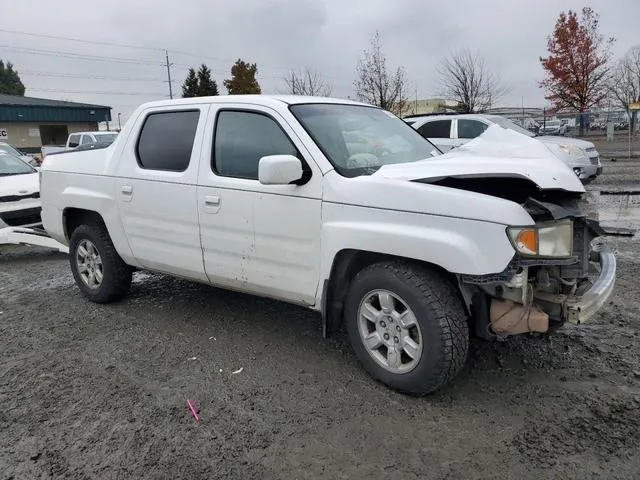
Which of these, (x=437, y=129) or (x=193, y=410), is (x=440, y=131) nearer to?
(x=437, y=129)

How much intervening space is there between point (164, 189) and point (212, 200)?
1.91 ft

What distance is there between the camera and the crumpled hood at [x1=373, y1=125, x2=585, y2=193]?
317 cm

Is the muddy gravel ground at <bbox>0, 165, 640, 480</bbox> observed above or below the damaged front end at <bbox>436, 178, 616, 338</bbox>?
below

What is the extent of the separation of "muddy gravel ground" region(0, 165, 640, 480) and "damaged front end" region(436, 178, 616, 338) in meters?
0.55

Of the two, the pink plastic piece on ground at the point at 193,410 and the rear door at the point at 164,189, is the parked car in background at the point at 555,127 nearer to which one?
the rear door at the point at 164,189

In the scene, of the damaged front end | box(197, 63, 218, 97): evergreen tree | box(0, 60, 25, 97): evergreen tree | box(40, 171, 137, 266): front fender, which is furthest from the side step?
box(0, 60, 25, 97): evergreen tree

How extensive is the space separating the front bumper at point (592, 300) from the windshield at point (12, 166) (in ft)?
28.2

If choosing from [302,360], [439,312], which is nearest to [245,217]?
[302,360]

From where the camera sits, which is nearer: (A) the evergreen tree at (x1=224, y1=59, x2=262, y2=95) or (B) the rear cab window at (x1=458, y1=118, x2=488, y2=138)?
(B) the rear cab window at (x1=458, y1=118, x2=488, y2=138)

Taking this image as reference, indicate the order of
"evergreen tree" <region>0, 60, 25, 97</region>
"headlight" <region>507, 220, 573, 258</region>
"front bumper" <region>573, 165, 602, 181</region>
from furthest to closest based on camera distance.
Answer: "evergreen tree" <region>0, 60, 25, 97</region> < "front bumper" <region>573, 165, 602, 181</region> < "headlight" <region>507, 220, 573, 258</region>

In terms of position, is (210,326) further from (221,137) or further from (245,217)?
(221,137)

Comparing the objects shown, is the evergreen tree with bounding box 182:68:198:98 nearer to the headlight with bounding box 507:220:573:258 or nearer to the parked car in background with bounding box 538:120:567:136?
the parked car in background with bounding box 538:120:567:136

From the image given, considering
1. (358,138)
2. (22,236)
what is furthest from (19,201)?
(358,138)

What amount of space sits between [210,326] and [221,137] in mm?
1621
